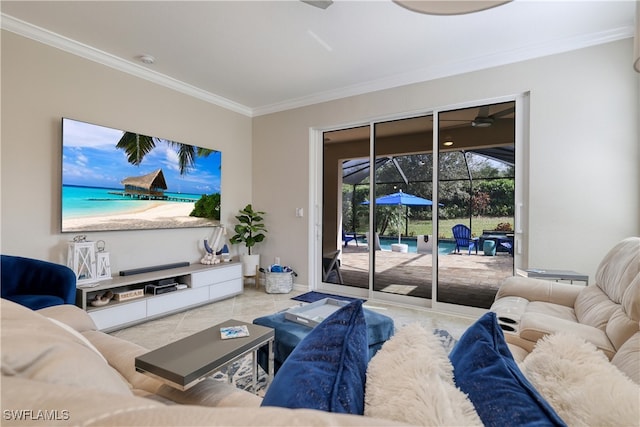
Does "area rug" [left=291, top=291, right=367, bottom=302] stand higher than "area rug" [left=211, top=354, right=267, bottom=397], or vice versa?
"area rug" [left=291, top=291, right=367, bottom=302]

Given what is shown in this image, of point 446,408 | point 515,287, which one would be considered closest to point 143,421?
point 446,408

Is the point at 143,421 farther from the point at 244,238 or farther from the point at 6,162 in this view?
the point at 244,238

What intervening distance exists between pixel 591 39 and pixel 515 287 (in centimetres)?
239

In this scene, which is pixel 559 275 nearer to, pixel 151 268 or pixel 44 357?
pixel 44 357

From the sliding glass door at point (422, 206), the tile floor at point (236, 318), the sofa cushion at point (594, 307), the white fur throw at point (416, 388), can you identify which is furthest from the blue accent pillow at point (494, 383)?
the sliding glass door at point (422, 206)

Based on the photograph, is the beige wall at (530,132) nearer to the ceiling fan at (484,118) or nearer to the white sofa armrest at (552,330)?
the ceiling fan at (484,118)

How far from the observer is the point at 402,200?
12.8 feet

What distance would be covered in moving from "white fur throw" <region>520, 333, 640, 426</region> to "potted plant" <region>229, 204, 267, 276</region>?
13.3 feet

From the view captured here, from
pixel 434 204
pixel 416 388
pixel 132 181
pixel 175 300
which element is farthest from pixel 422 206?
pixel 416 388

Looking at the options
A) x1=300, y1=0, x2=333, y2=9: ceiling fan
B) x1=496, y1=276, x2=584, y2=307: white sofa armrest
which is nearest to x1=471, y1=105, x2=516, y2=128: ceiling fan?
x1=496, y1=276, x2=584, y2=307: white sofa armrest

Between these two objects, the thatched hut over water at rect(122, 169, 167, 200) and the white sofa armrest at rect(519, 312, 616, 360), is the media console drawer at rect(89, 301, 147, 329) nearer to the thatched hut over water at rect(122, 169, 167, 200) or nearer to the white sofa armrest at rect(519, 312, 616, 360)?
the thatched hut over water at rect(122, 169, 167, 200)

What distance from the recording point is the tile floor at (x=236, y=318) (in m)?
2.82

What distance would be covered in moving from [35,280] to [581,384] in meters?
3.28

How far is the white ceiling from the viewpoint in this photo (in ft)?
8.13
